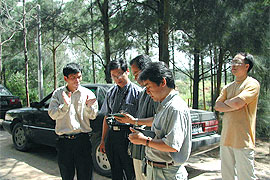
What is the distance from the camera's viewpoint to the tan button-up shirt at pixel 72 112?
9.73 ft

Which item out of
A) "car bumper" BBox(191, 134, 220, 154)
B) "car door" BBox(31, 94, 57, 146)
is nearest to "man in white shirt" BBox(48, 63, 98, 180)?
"car bumper" BBox(191, 134, 220, 154)

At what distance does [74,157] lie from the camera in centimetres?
306

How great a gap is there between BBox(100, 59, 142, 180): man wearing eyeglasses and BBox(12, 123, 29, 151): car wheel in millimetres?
3353

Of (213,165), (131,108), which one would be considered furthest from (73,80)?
(213,165)

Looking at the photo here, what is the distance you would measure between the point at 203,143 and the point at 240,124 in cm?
120

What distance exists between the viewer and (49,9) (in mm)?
13805

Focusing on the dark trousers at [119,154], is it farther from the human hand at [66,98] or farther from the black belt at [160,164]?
the black belt at [160,164]

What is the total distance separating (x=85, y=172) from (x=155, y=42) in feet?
32.8

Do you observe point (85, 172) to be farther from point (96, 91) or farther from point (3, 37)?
point (3, 37)

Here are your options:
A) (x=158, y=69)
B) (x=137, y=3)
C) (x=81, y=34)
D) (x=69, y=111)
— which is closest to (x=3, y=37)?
(x=81, y=34)

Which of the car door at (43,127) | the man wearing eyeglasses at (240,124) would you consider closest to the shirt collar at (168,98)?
the man wearing eyeglasses at (240,124)

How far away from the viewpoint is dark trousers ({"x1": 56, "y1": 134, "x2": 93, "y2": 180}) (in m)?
3.00

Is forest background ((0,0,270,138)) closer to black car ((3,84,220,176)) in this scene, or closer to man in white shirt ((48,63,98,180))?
black car ((3,84,220,176))

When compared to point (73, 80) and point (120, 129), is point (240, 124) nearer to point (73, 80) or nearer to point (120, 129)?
point (120, 129)
